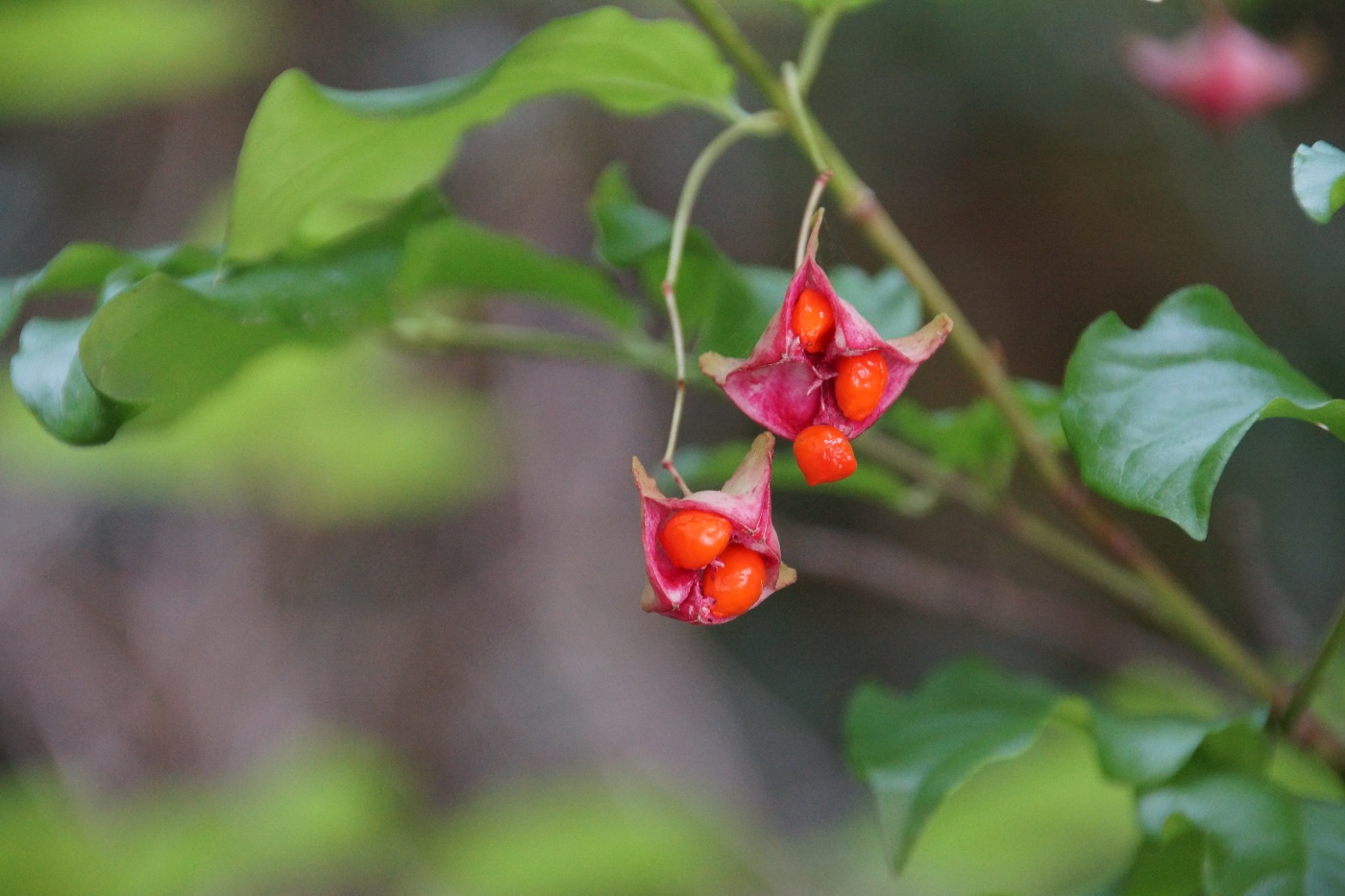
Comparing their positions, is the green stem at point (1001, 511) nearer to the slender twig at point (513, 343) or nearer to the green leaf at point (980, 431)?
the green leaf at point (980, 431)

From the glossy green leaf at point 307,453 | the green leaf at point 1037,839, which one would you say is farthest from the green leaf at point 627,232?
the glossy green leaf at point 307,453

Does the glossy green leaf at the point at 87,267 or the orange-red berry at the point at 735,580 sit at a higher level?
the glossy green leaf at the point at 87,267

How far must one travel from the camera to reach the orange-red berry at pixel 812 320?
44cm

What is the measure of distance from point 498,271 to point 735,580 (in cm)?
32

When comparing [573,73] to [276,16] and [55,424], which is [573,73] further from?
[276,16]

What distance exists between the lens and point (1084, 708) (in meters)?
0.53

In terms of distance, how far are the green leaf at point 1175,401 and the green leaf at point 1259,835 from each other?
0.46 ft

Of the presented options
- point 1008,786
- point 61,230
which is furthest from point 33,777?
point 1008,786

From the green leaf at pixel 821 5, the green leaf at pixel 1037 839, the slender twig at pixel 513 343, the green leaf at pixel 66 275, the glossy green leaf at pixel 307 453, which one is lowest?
the green leaf at pixel 1037 839

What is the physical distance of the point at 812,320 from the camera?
44 centimetres

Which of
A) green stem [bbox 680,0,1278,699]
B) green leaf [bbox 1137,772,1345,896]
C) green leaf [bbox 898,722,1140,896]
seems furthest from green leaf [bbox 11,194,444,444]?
green leaf [bbox 898,722,1140,896]

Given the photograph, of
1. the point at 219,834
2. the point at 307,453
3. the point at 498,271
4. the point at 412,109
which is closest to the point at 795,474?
the point at 498,271

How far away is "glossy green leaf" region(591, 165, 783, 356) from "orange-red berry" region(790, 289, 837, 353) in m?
0.09

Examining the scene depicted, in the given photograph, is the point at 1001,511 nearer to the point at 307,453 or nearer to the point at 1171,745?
the point at 1171,745
